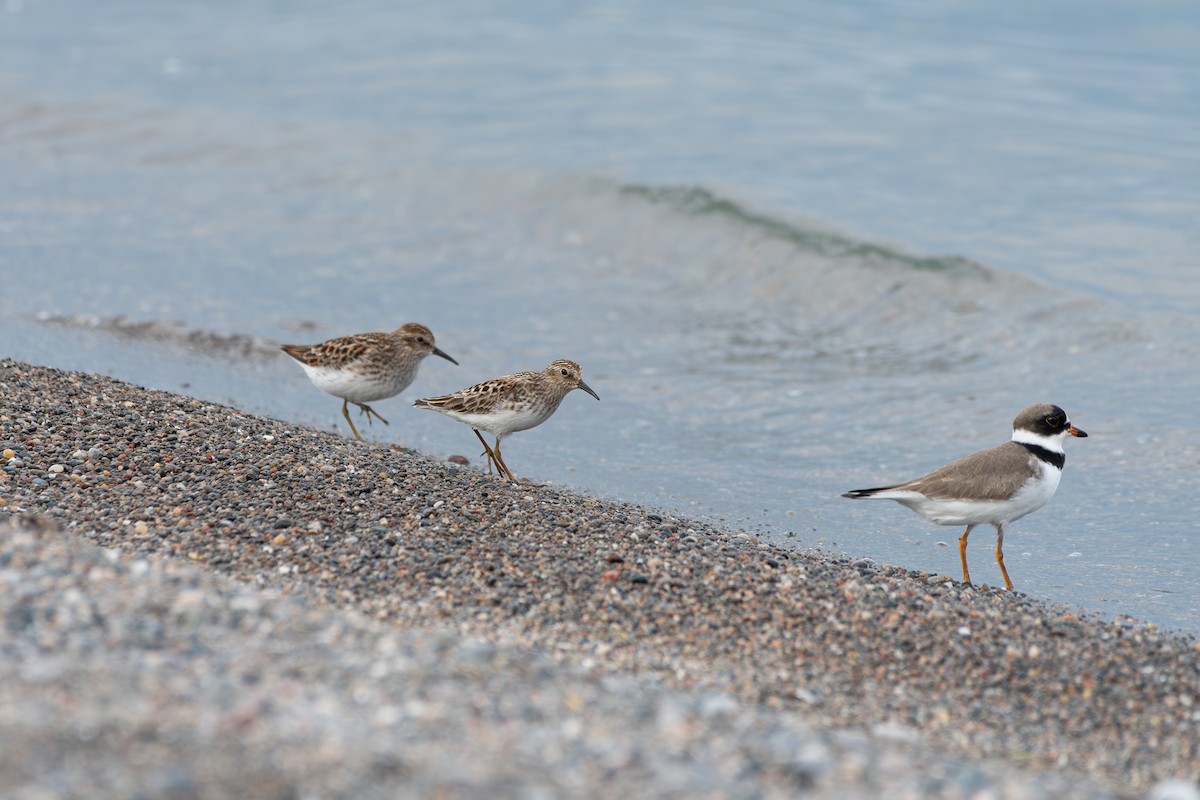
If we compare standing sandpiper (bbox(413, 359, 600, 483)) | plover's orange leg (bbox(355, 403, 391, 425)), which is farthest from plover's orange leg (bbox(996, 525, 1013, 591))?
plover's orange leg (bbox(355, 403, 391, 425))

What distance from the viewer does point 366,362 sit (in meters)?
9.63

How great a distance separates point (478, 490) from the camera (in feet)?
27.0

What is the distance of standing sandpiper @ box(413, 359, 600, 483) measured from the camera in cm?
894

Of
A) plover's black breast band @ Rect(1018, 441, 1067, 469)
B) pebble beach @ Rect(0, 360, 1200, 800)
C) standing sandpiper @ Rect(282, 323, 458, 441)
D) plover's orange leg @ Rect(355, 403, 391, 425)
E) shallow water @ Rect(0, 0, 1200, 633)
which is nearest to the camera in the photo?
pebble beach @ Rect(0, 360, 1200, 800)

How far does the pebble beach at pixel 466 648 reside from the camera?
414cm

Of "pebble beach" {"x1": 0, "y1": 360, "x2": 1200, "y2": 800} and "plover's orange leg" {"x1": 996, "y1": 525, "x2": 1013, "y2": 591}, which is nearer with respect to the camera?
"pebble beach" {"x1": 0, "y1": 360, "x2": 1200, "y2": 800}

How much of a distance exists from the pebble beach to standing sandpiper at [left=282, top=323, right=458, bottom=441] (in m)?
0.66

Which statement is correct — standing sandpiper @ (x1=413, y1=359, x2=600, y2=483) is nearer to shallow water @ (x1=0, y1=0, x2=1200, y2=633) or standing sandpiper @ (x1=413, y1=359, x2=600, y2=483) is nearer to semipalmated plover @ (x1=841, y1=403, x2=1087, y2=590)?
shallow water @ (x1=0, y1=0, x2=1200, y2=633)

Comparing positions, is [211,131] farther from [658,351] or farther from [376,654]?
[376,654]

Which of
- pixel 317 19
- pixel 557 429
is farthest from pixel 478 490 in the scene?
pixel 317 19

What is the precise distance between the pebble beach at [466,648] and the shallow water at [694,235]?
1.72 m

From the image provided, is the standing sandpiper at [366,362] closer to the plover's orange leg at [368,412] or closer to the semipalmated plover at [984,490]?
the plover's orange leg at [368,412]

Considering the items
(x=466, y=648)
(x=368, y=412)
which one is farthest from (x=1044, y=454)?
(x=368, y=412)

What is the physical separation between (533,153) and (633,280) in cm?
397
